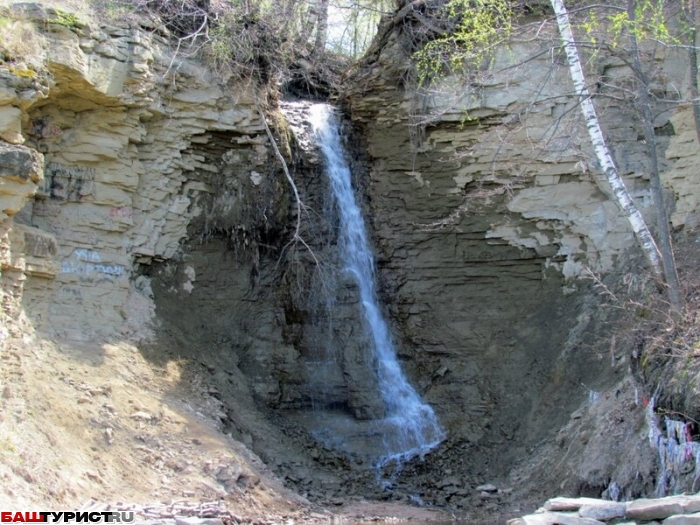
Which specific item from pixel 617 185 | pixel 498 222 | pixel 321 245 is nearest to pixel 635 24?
pixel 617 185

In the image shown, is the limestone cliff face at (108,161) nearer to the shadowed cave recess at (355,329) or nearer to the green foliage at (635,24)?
the shadowed cave recess at (355,329)

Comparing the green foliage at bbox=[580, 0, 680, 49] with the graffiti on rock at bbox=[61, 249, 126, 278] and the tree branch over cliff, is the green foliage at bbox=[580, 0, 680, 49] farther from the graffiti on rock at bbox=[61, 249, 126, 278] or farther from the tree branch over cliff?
the graffiti on rock at bbox=[61, 249, 126, 278]

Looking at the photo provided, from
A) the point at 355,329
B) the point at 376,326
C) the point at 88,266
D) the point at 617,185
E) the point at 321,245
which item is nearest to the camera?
the point at 617,185

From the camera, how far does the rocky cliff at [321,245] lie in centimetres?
1140

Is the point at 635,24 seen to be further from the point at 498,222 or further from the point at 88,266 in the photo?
the point at 88,266

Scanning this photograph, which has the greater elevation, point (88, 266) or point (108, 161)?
point (108, 161)

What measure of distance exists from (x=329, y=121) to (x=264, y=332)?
4281 mm

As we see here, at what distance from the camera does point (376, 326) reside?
14.1 metres

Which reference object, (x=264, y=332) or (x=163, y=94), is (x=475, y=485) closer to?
(x=264, y=332)

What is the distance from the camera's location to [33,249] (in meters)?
11.0

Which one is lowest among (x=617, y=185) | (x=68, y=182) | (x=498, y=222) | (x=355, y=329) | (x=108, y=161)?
(x=355, y=329)

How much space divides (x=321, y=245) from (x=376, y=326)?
1.78 m

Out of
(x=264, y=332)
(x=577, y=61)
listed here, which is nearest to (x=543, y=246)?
(x=577, y=61)

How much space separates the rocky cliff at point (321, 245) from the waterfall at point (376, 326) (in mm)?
237
